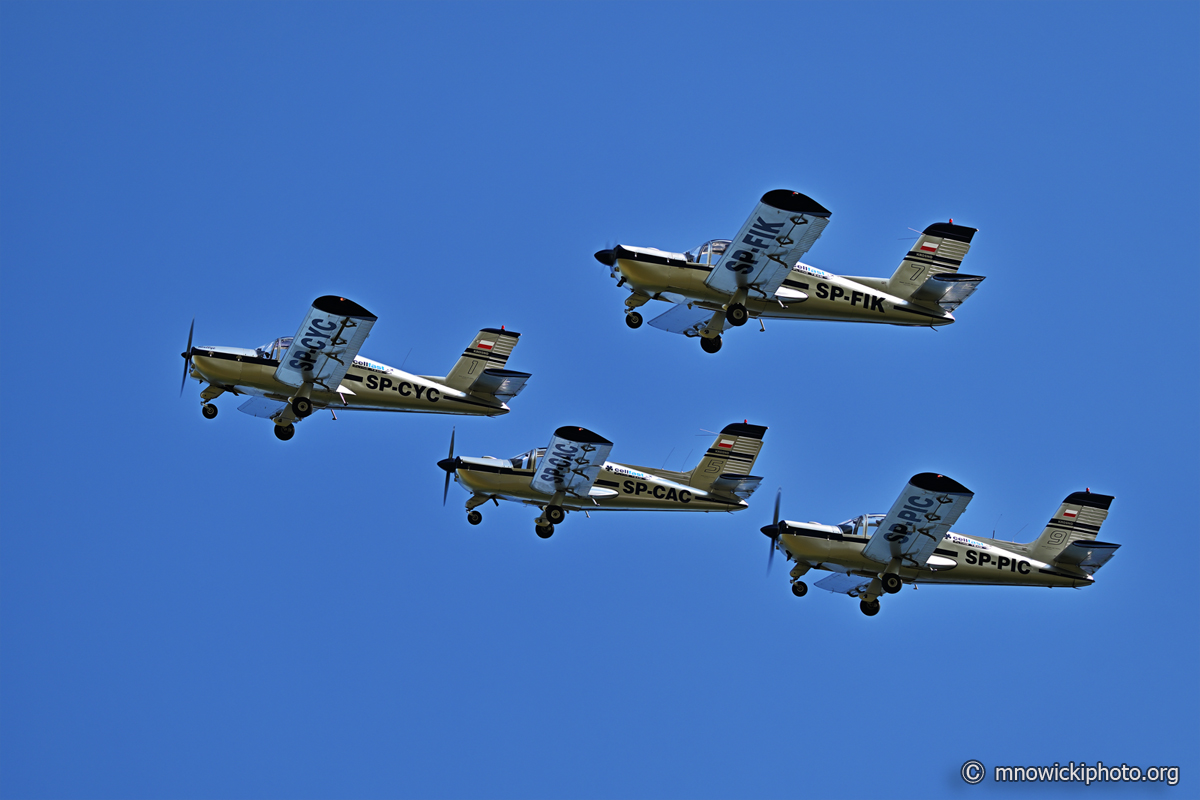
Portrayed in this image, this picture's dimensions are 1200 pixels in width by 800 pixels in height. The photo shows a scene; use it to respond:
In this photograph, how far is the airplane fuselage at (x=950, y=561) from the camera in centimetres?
3656

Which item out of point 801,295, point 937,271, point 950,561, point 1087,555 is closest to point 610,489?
point 801,295

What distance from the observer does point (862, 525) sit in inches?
1447

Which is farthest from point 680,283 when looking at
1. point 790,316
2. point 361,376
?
point 361,376

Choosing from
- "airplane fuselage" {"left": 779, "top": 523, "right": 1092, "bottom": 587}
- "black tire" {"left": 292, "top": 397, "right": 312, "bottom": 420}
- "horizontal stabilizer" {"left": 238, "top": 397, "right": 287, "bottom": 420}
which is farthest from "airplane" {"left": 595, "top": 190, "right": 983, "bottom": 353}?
"horizontal stabilizer" {"left": 238, "top": 397, "right": 287, "bottom": 420}

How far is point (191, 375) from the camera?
123 ft

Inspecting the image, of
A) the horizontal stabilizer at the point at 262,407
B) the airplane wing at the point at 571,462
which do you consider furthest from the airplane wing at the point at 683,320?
the horizontal stabilizer at the point at 262,407

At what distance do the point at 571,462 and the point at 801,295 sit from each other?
270 inches

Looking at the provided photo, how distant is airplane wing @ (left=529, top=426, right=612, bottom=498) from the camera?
36719mm

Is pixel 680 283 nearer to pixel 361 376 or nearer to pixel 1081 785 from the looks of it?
pixel 361 376

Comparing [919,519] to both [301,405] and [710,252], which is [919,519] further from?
[301,405]

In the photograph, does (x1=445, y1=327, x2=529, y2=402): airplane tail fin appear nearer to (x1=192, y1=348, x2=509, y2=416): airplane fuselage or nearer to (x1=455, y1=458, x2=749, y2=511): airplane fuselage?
(x1=192, y1=348, x2=509, y2=416): airplane fuselage

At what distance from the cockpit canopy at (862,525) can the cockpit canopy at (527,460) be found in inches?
303

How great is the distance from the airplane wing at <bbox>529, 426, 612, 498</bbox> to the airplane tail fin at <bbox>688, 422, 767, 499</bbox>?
3947 millimetres

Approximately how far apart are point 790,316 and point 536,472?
7239 millimetres
